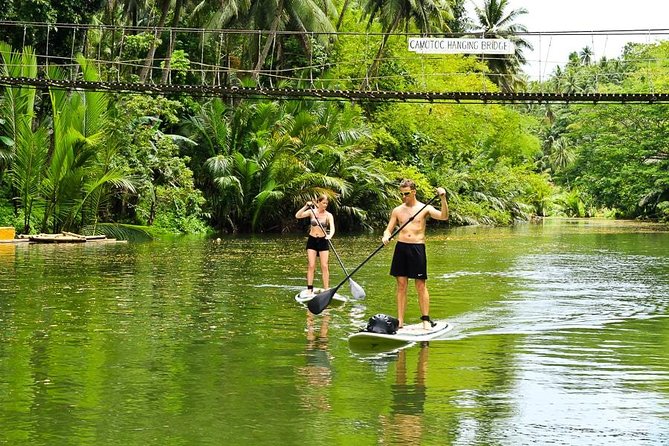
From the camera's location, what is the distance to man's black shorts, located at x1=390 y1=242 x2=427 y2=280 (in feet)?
Answer: 34.2

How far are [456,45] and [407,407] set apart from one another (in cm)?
1807

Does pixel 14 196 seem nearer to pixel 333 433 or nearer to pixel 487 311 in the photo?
pixel 487 311

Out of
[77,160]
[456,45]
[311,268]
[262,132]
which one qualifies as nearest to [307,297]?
[311,268]

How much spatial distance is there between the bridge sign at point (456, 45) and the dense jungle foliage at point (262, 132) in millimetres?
2047

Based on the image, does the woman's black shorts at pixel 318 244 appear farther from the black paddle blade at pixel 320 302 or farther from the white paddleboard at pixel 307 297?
the black paddle blade at pixel 320 302

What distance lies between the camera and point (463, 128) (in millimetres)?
51094

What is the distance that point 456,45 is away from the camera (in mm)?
24250

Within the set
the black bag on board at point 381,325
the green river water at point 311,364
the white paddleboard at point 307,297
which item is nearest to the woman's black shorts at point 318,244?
the white paddleboard at point 307,297

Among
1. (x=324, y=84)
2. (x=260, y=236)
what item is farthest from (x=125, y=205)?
(x=324, y=84)

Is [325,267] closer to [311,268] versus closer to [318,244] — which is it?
[311,268]

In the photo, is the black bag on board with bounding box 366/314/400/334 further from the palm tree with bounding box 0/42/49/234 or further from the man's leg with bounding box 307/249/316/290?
the palm tree with bounding box 0/42/49/234

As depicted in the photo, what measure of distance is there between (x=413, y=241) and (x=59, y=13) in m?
23.0

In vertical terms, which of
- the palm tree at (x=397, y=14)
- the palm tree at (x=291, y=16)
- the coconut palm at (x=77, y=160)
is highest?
the palm tree at (x=397, y=14)

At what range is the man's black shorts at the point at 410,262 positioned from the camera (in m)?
10.4
